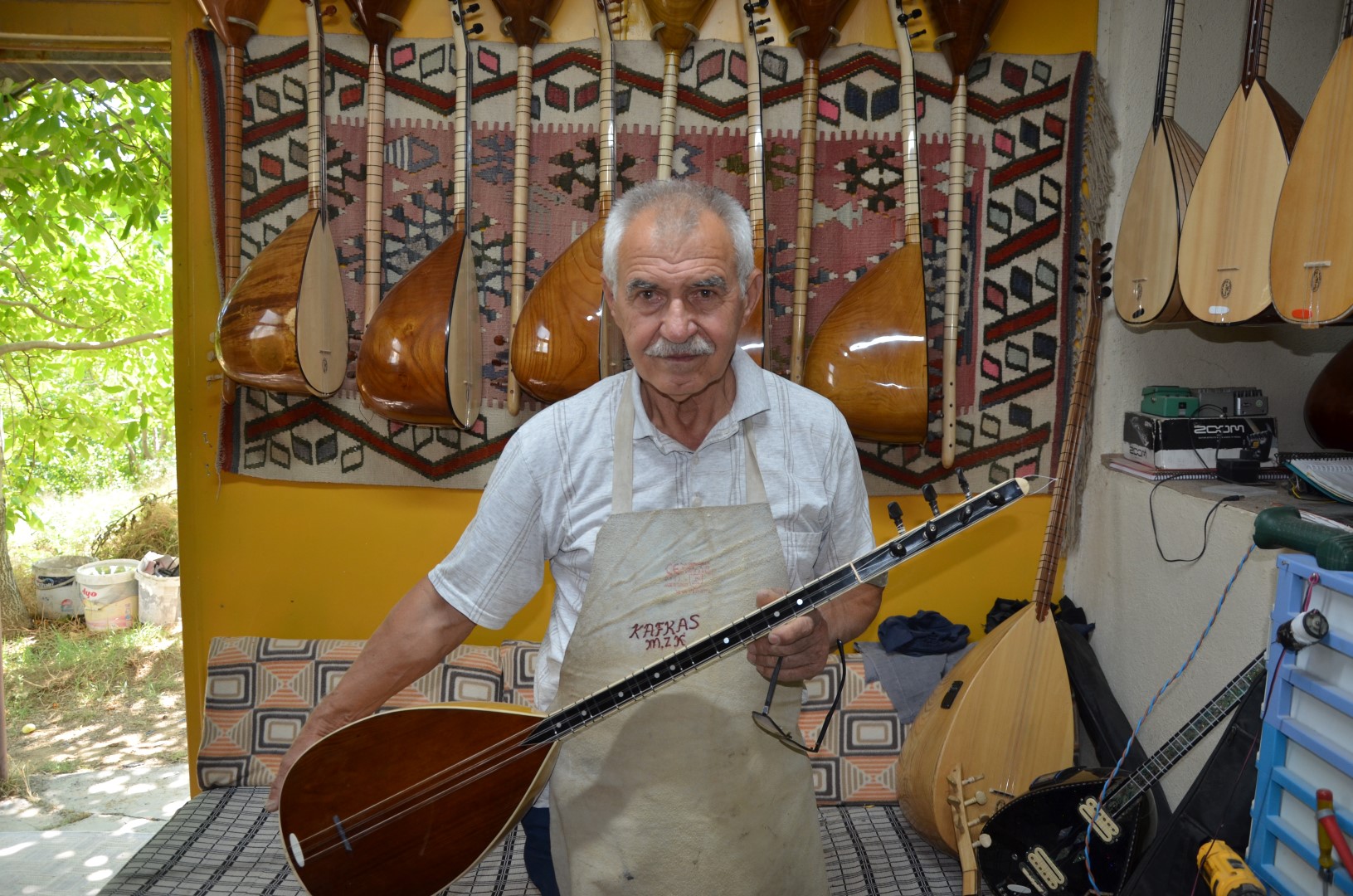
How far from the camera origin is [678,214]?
1.25 meters

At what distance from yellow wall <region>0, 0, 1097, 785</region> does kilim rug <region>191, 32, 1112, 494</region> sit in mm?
168

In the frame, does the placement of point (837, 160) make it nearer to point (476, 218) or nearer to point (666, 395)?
point (476, 218)

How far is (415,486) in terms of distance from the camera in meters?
2.54

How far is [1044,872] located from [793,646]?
3.45 feet

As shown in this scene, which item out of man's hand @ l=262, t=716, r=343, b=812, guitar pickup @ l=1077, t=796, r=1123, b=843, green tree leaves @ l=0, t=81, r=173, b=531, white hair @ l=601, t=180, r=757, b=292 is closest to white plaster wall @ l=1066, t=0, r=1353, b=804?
guitar pickup @ l=1077, t=796, r=1123, b=843

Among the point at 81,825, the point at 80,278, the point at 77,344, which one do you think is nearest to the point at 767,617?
the point at 81,825

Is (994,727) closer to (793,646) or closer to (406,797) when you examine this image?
(793,646)

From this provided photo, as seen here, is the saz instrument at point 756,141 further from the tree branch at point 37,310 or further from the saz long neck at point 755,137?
the tree branch at point 37,310

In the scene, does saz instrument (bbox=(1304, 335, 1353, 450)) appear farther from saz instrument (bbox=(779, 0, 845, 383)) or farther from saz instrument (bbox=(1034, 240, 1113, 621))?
saz instrument (bbox=(779, 0, 845, 383))

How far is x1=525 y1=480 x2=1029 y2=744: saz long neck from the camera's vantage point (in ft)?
3.45

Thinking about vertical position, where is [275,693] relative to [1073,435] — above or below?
below

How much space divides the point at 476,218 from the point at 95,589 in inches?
143

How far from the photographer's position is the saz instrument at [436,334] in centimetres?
221

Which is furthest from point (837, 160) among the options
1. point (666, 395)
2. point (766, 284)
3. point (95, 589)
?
point (95, 589)
